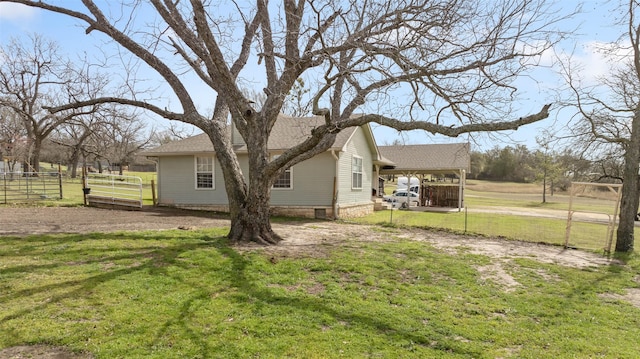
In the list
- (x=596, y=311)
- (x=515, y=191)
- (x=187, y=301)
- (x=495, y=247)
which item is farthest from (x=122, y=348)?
(x=515, y=191)

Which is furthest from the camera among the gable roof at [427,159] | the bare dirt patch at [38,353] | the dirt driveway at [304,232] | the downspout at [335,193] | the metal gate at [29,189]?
the gable roof at [427,159]

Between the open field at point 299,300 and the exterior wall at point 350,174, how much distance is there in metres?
6.82

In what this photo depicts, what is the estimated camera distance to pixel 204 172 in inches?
642

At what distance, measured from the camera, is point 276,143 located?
1597 cm

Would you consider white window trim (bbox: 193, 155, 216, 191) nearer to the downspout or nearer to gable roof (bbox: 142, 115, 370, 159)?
gable roof (bbox: 142, 115, 370, 159)

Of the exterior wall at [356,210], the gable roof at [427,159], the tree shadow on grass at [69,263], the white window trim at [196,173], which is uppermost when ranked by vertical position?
the gable roof at [427,159]

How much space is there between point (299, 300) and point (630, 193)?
987 cm

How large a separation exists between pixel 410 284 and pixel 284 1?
6.82 metres

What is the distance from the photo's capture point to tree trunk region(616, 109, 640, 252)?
9711 millimetres

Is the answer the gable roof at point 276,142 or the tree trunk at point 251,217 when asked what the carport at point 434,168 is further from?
the tree trunk at point 251,217

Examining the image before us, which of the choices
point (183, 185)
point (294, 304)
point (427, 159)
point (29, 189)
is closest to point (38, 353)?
point (294, 304)

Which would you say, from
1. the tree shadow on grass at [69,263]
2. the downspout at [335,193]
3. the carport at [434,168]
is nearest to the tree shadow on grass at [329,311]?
the tree shadow on grass at [69,263]

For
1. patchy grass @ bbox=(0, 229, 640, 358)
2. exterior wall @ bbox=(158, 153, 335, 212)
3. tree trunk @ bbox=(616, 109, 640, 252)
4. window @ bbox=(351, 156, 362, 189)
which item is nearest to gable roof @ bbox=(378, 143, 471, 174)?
Result: window @ bbox=(351, 156, 362, 189)

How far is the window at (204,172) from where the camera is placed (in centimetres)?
1628
